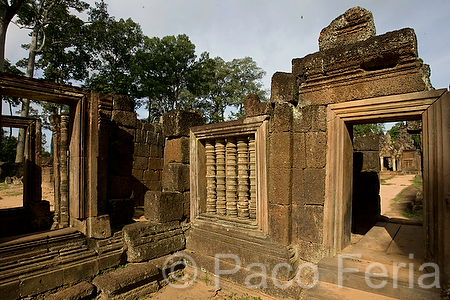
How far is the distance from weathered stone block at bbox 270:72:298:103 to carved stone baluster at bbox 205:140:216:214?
164 centimetres

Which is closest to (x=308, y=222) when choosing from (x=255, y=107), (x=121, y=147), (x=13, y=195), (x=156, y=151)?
(x=255, y=107)

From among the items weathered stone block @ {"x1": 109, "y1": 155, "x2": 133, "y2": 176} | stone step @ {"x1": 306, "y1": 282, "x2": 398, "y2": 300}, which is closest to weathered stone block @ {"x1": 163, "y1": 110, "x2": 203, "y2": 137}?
weathered stone block @ {"x1": 109, "y1": 155, "x2": 133, "y2": 176}

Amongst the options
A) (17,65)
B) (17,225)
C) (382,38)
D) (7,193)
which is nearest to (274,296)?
(382,38)

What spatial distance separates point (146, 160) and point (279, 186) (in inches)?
214

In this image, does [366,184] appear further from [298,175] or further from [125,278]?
[125,278]

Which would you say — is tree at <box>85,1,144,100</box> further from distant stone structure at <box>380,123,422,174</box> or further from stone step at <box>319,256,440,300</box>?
distant stone structure at <box>380,123,422,174</box>

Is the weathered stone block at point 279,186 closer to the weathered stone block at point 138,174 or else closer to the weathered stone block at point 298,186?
the weathered stone block at point 298,186

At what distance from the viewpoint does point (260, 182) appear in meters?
4.23

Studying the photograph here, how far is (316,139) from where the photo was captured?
388cm

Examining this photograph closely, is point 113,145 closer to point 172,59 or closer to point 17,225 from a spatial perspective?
point 17,225

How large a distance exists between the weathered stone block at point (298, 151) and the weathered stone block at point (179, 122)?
2.26m

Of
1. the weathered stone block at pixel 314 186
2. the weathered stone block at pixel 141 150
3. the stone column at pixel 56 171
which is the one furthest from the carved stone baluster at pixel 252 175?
the stone column at pixel 56 171

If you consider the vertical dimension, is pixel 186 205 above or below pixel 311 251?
above

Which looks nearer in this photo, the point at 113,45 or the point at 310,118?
the point at 310,118
